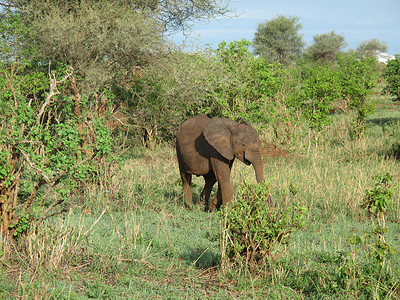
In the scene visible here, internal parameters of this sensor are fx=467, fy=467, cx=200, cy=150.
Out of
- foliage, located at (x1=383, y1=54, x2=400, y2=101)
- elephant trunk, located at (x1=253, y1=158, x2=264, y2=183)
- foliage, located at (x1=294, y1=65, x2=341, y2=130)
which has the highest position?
foliage, located at (x1=383, y1=54, x2=400, y2=101)

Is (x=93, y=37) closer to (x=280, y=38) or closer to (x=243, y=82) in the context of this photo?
(x=243, y=82)

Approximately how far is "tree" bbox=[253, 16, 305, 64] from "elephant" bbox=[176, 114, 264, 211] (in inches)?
1558

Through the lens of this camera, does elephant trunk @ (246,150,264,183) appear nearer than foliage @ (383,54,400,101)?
Yes

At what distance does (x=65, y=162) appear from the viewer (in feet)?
16.8

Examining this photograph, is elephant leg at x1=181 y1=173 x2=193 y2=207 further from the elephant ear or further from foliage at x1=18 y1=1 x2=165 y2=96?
foliage at x1=18 y1=1 x2=165 y2=96

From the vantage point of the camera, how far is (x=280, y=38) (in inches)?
1855

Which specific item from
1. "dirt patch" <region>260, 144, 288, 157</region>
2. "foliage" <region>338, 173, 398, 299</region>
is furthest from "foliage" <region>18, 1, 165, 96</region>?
"foliage" <region>338, 173, 398, 299</region>

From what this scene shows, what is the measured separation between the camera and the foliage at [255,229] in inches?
183

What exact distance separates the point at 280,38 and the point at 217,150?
42.5 m

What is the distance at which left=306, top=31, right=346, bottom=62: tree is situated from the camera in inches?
1928

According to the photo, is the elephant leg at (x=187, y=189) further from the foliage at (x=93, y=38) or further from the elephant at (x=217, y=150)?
the foliage at (x=93, y=38)

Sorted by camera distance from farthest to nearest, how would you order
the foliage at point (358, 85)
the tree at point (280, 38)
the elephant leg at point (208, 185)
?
the tree at point (280, 38) < the foliage at point (358, 85) < the elephant leg at point (208, 185)

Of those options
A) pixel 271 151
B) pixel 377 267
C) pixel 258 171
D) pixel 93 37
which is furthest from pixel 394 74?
pixel 377 267

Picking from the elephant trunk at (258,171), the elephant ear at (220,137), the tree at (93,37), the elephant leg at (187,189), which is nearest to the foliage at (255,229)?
the elephant trunk at (258,171)
